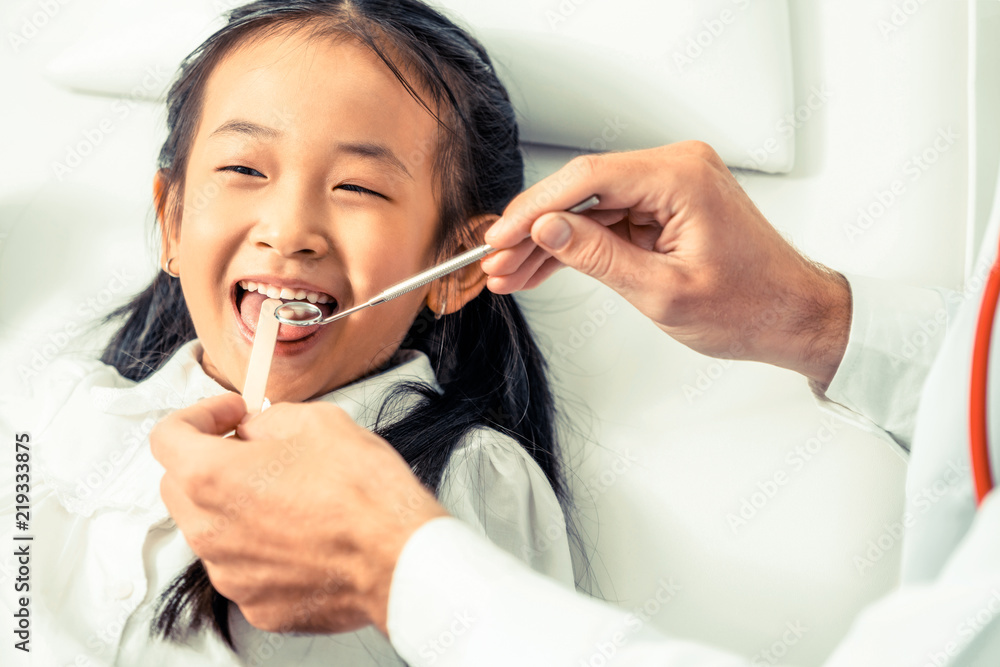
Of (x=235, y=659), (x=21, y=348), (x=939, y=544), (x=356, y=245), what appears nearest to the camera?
(x=939, y=544)

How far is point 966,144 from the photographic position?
1371 millimetres

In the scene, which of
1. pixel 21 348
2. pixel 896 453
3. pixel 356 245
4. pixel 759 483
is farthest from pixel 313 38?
pixel 896 453

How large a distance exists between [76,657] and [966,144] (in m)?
1.59

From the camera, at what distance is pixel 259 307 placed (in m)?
1.05

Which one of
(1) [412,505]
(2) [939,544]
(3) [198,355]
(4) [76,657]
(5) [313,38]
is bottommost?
(4) [76,657]

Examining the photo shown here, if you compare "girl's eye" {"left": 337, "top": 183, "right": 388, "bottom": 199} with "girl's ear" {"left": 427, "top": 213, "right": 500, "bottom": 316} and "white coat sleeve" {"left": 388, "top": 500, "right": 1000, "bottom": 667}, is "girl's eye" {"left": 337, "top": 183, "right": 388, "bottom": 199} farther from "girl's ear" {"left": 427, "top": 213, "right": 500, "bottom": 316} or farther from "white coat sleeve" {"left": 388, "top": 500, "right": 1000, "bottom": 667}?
"white coat sleeve" {"left": 388, "top": 500, "right": 1000, "bottom": 667}

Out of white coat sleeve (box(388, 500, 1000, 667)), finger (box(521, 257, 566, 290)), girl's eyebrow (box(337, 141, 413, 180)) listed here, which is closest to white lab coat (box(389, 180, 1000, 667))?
white coat sleeve (box(388, 500, 1000, 667))

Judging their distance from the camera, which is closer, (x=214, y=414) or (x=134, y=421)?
(x=214, y=414)

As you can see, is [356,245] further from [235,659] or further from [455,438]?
[235,659]

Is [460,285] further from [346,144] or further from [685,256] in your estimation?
[685,256]

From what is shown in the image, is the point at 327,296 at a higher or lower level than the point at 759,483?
higher

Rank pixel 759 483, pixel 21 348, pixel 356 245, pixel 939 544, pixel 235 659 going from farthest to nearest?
pixel 21 348, pixel 759 483, pixel 356 245, pixel 235 659, pixel 939 544
